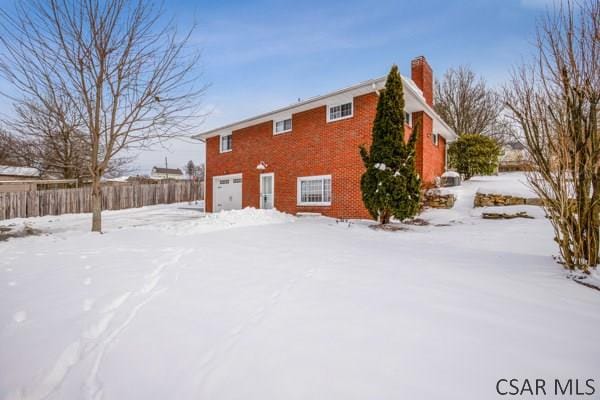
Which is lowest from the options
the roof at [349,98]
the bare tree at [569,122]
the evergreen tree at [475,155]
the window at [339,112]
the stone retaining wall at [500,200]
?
the stone retaining wall at [500,200]

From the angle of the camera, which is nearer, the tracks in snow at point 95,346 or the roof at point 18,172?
the tracks in snow at point 95,346

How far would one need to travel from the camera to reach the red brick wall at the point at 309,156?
10.3 meters

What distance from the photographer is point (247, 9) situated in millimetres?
8867

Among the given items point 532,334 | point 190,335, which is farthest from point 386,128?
point 190,335

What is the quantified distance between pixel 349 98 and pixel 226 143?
26.9ft

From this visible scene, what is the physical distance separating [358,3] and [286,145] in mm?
5936

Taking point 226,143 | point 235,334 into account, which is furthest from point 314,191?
point 235,334

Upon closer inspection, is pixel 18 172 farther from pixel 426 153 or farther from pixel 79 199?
pixel 426 153

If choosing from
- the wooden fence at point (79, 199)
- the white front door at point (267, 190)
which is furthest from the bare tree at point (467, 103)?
the wooden fence at point (79, 199)

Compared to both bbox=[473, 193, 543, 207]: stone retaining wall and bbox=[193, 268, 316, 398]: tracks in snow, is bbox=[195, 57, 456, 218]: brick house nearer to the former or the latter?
bbox=[473, 193, 543, 207]: stone retaining wall

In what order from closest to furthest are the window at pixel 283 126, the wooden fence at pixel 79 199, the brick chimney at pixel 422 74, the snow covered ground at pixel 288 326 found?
the snow covered ground at pixel 288 326
the window at pixel 283 126
the brick chimney at pixel 422 74
the wooden fence at pixel 79 199

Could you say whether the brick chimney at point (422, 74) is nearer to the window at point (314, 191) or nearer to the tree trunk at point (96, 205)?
the window at point (314, 191)

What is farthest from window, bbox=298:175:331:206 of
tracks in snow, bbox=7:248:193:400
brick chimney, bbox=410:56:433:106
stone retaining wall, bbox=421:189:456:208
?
tracks in snow, bbox=7:248:193:400

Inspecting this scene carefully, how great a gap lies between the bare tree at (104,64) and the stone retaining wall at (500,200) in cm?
1043
